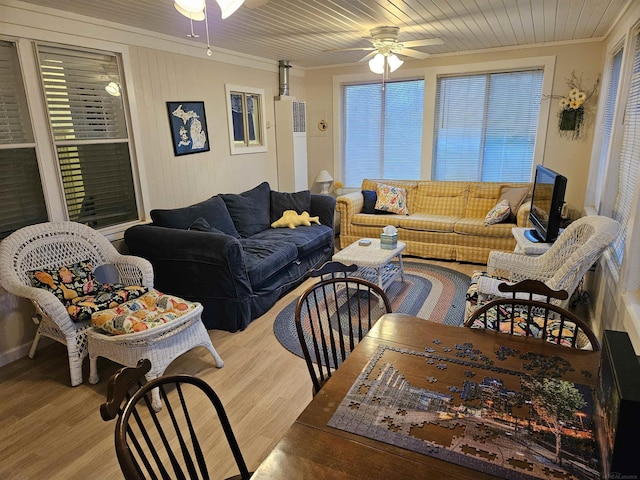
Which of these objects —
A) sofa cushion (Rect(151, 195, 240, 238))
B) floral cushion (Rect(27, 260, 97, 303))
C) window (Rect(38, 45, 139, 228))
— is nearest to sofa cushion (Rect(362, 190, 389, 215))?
sofa cushion (Rect(151, 195, 240, 238))

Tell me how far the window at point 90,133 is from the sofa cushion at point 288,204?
1.60 m

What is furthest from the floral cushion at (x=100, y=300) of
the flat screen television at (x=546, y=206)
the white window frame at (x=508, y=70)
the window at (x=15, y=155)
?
the white window frame at (x=508, y=70)

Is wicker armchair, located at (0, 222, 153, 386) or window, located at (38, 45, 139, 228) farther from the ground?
window, located at (38, 45, 139, 228)

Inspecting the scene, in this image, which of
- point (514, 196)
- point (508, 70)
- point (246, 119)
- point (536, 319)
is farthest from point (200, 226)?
point (508, 70)

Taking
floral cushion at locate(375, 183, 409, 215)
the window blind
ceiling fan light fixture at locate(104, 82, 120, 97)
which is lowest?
floral cushion at locate(375, 183, 409, 215)

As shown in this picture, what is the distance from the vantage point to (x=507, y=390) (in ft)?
4.07

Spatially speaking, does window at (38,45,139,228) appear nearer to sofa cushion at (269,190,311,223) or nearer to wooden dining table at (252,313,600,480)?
sofa cushion at (269,190,311,223)

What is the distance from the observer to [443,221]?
4793mm

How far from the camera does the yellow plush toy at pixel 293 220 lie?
4547 millimetres

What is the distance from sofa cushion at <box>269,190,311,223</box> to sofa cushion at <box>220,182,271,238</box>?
73 mm

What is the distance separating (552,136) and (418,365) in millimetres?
4453

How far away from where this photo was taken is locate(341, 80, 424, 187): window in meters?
5.53

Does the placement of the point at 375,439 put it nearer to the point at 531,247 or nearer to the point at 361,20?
the point at 531,247

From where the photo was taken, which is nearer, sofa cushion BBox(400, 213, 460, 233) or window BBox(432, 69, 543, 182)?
sofa cushion BBox(400, 213, 460, 233)
